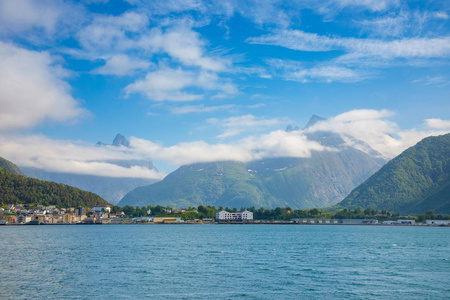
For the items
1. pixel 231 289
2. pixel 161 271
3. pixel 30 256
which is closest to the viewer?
pixel 231 289

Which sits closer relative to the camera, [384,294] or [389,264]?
[384,294]

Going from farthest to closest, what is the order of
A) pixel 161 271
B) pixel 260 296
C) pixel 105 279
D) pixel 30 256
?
pixel 30 256
pixel 161 271
pixel 105 279
pixel 260 296

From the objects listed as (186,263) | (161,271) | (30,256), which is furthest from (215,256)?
(30,256)

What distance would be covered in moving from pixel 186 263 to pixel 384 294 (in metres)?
35.6

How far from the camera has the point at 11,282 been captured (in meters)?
53.2

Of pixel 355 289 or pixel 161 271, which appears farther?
pixel 161 271

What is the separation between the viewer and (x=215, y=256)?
83.7m

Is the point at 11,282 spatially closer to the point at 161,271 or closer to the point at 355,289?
the point at 161,271

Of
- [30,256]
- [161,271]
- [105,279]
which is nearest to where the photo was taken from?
[105,279]

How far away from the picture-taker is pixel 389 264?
71.6 m

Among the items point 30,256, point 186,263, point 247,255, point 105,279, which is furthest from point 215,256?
point 30,256

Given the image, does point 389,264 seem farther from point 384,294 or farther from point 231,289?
point 231,289

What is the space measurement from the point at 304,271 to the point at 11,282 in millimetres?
41638

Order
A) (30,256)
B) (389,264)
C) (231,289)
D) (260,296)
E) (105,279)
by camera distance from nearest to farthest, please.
Answer: (260,296), (231,289), (105,279), (389,264), (30,256)
